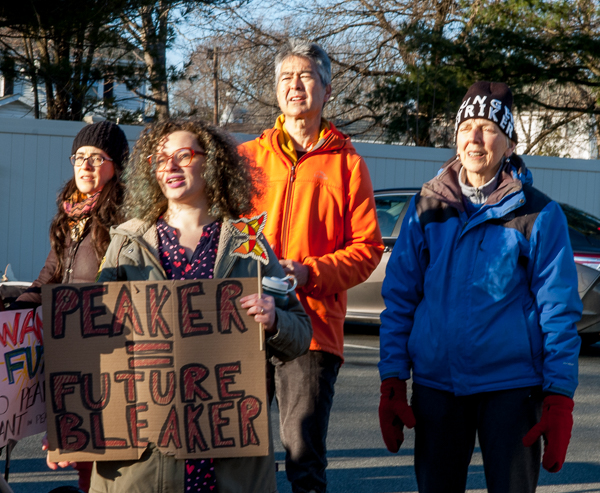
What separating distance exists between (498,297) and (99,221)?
65.0 inches

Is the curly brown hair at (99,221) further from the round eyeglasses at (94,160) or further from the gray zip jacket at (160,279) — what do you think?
the gray zip jacket at (160,279)

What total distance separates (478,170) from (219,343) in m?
1.10

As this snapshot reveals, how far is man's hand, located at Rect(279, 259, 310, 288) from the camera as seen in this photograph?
2885 millimetres

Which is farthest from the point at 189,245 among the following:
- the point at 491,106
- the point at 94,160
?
the point at 491,106

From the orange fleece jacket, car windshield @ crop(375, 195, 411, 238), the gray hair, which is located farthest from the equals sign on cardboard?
car windshield @ crop(375, 195, 411, 238)

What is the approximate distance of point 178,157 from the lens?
245 centimetres

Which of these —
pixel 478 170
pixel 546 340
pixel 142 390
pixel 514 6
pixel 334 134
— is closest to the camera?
pixel 142 390

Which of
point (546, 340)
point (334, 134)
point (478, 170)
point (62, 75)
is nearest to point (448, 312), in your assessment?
point (546, 340)

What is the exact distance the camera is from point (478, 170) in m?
2.65

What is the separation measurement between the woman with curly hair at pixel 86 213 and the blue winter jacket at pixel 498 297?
1.31m

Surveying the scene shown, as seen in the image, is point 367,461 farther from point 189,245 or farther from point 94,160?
point 189,245

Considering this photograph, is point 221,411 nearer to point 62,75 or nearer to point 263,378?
point 263,378

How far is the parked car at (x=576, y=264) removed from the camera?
25.2ft

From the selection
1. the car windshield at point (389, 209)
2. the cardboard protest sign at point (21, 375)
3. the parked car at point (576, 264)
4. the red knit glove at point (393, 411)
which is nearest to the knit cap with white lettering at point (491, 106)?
the red knit glove at point (393, 411)
